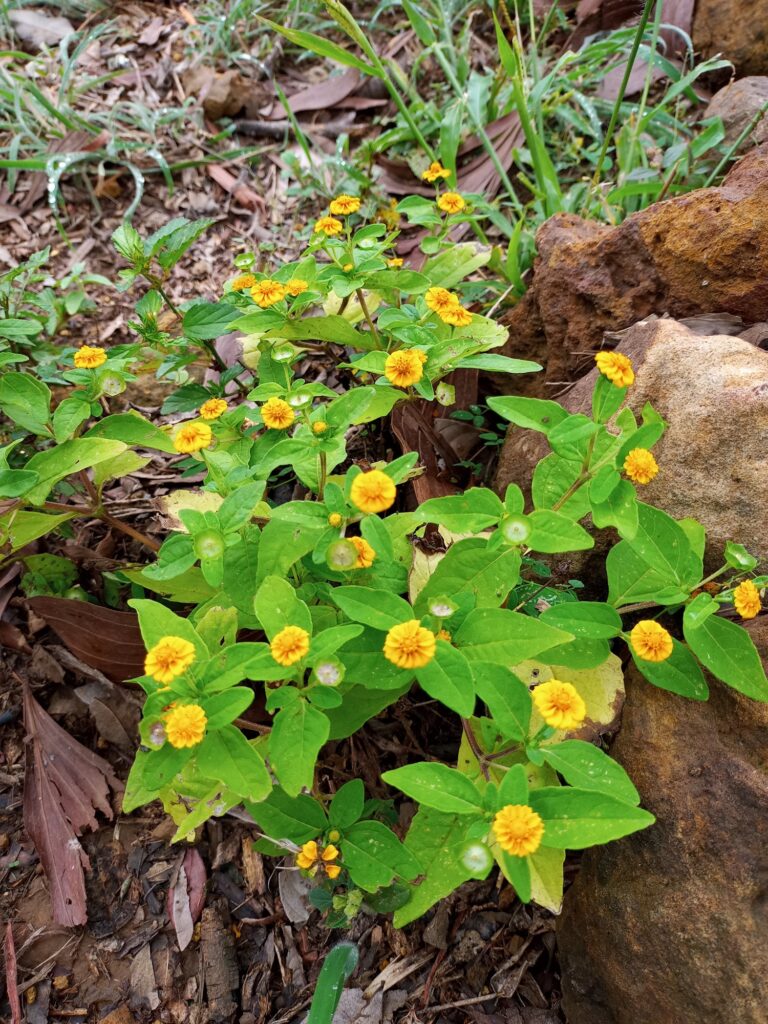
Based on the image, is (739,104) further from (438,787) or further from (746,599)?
(438,787)

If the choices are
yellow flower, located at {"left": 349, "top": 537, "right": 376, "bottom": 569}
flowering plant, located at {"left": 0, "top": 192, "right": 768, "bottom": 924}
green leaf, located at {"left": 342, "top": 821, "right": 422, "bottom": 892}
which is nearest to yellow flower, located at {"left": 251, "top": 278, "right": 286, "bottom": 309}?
flowering plant, located at {"left": 0, "top": 192, "right": 768, "bottom": 924}

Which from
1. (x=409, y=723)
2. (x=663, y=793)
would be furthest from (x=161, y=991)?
(x=663, y=793)

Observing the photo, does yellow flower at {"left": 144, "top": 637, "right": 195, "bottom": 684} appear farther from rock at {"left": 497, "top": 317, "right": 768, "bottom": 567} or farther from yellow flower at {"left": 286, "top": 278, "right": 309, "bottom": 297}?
rock at {"left": 497, "top": 317, "right": 768, "bottom": 567}

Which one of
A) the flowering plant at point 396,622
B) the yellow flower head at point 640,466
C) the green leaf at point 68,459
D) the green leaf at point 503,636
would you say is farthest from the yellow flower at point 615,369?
the green leaf at point 68,459

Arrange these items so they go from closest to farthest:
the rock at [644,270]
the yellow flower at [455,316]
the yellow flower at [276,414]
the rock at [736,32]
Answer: the yellow flower at [276,414] → the yellow flower at [455,316] → the rock at [644,270] → the rock at [736,32]

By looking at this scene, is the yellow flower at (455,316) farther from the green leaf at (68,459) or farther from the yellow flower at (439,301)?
the green leaf at (68,459)

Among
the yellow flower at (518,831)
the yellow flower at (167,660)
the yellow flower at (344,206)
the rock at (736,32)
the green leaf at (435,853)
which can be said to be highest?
the rock at (736,32)

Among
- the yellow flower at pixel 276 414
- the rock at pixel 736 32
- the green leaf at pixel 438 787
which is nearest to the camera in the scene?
the green leaf at pixel 438 787
